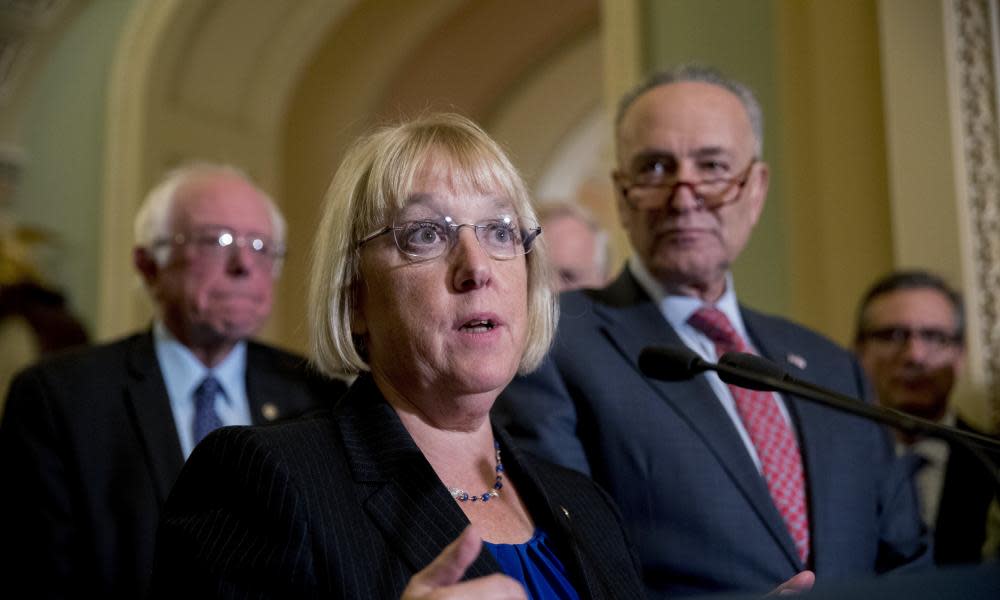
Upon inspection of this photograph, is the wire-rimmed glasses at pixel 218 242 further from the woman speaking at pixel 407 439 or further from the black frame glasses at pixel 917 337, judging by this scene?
the black frame glasses at pixel 917 337

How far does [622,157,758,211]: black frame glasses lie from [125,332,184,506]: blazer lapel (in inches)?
51.4

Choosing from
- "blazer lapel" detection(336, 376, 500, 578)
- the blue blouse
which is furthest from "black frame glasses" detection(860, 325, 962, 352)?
"blazer lapel" detection(336, 376, 500, 578)

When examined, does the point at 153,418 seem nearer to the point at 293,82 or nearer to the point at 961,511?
the point at 961,511

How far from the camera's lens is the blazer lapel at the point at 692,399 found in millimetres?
2344

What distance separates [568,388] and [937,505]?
1594 millimetres

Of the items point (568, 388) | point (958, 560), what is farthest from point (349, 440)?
point (958, 560)

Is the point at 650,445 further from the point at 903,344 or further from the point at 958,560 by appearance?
the point at 903,344

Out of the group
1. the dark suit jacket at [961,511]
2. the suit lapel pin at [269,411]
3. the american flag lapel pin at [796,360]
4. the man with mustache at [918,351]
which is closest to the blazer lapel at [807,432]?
the american flag lapel pin at [796,360]

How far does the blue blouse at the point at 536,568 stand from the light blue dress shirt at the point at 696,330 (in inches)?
30.9

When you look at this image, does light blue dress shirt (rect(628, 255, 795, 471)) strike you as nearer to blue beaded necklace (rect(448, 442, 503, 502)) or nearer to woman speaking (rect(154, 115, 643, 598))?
woman speaking (rect(154, 115, 643, 598))

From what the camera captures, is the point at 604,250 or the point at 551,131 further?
the point at 551,131

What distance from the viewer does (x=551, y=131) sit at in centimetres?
1011

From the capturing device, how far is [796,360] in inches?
109

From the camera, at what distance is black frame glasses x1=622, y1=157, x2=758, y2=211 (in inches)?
105
